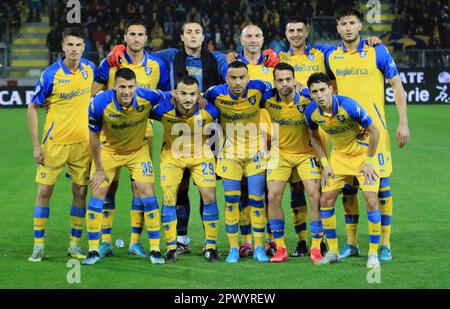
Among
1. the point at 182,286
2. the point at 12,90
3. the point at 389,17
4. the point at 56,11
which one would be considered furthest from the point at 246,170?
the point at 389,17

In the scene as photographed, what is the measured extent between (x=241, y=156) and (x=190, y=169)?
0.54 metres

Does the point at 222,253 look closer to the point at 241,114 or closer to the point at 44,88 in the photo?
the point at 241,114

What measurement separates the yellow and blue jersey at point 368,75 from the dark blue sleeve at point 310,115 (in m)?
0.57

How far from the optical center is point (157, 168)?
16203 millimetres

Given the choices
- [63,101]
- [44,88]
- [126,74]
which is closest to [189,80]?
[126,74]

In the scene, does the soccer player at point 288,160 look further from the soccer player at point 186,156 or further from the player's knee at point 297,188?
the soccer player at point 186,156

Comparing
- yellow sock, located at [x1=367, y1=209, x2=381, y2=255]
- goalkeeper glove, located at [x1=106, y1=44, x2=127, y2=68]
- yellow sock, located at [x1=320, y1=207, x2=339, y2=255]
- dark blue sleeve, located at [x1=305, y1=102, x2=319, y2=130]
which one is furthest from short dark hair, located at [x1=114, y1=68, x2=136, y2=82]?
yellow sock, located at [x1=367, y1=209, x2=381, y2=255]

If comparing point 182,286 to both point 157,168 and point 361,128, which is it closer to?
point 361,128

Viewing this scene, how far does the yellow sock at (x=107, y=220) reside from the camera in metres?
9.77

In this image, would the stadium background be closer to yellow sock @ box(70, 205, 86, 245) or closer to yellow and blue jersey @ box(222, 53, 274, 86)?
yellow sock @ box(70, 205, 86, 245)

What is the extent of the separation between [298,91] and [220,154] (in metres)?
1.05

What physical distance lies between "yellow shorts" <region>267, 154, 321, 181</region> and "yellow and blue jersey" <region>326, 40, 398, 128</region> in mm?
777

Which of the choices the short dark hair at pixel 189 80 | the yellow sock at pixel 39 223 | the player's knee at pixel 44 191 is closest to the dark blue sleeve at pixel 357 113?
the short dark hair at pixel 189 80

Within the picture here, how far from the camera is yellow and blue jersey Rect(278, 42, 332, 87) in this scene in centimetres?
994
